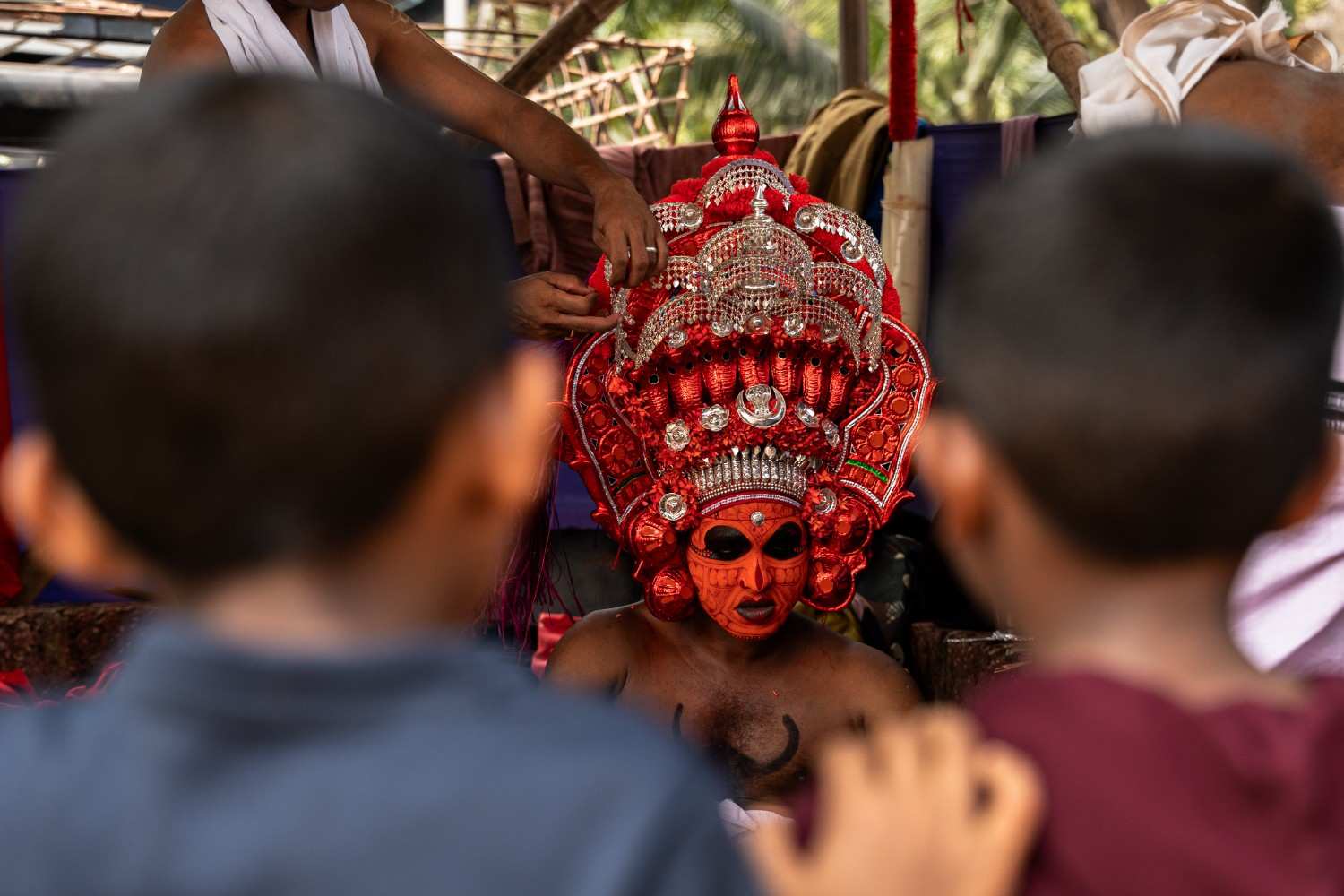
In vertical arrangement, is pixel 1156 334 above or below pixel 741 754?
above

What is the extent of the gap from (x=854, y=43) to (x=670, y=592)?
3084 millimetres

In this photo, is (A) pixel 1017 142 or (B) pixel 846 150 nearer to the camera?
(A) pixel 1017 142

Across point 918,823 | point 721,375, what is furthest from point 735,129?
point 918,823

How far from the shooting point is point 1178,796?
0.98 m

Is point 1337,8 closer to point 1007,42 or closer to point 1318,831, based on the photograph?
point 1318,831

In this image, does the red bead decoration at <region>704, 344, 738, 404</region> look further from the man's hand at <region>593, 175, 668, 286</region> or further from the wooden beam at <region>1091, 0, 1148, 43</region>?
the wooden beam at <region>1091, 0, 1148, 43</region>

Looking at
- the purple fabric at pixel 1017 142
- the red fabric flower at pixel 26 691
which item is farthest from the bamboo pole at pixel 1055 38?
the red fabric flower at pixel 26 691

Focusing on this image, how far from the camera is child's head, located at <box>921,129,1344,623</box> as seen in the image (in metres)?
1.02

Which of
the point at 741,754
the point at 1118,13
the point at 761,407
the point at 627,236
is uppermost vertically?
the point at 1118,13

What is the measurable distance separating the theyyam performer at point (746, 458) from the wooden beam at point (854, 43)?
251 cm

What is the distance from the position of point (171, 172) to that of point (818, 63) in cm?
1812

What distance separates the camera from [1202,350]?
102cm

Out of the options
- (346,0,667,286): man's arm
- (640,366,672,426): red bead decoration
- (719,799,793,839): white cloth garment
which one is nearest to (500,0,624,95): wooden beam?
(346,0,667,286): man's arm

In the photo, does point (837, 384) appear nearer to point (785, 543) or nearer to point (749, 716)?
point (785, 543)
